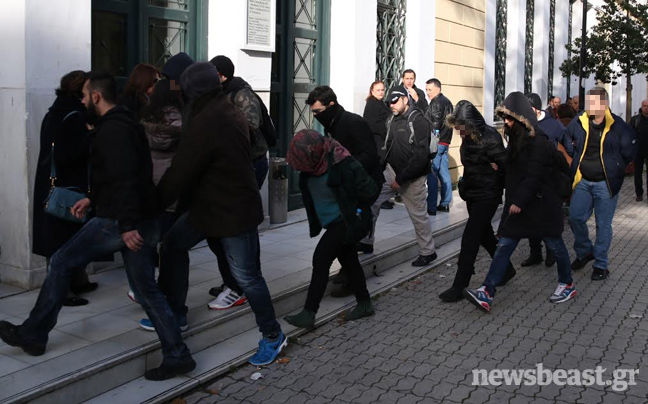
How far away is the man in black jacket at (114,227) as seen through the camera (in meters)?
4.43

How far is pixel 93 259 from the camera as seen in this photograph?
4.63 meters

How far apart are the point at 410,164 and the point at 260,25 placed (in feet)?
8.50

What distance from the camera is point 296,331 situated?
5.92m

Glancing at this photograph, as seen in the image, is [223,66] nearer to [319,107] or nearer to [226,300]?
[319,107]

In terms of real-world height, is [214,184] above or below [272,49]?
below

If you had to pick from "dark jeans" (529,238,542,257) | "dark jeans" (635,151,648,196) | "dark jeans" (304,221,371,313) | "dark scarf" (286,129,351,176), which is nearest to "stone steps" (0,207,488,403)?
"dark jeans" (304,221,371,313)

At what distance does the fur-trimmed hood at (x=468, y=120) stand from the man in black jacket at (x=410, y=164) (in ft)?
3.67

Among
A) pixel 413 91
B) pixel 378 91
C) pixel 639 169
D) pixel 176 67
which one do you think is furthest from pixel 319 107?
pixel 639 169

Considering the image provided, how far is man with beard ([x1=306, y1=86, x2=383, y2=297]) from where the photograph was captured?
21.0 ft

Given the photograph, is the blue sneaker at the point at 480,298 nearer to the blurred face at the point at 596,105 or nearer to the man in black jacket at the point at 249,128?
the man in black jacket at the point at 249,128

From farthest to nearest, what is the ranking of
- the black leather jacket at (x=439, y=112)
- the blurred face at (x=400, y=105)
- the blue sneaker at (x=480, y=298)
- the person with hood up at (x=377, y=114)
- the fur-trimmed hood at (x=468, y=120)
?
the black leather jacket at (x=439, y=112) < the person with hood up at (x=377, y=114) < the blurred face at (x=400, y=105) < the fur-trimmed hood at (x=468, y=120) < the blue sneaker at (x=480, y=298)

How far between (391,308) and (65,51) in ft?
11.6

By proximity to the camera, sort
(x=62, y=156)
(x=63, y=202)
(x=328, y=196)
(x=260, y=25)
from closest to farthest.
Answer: (x=63, y=202), (x=62, y=156), (x=328, y=196), (x=260, y=25)

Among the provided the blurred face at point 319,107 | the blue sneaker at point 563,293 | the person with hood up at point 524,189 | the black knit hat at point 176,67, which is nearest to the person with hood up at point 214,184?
the black knit hat at point 176,67
